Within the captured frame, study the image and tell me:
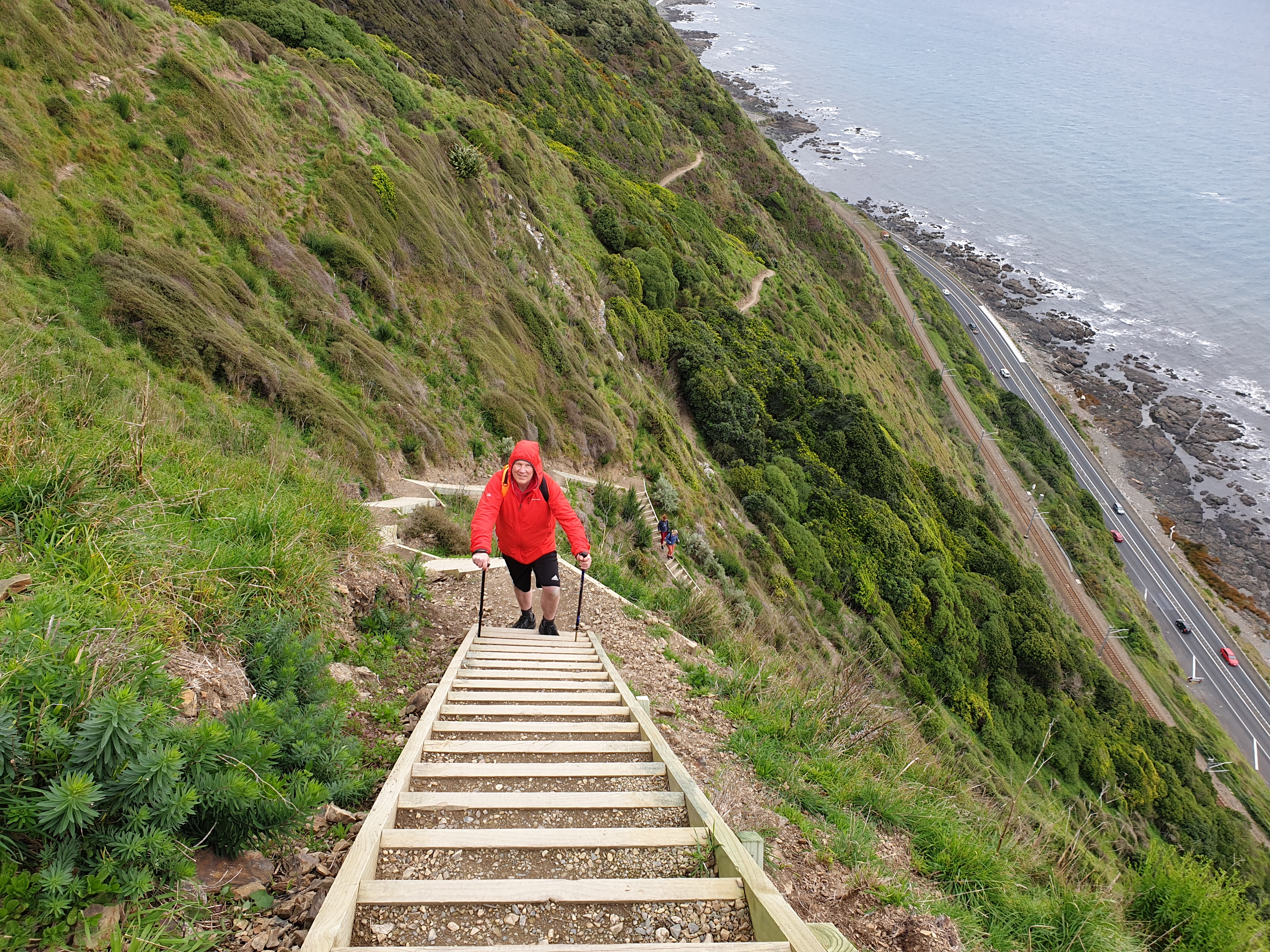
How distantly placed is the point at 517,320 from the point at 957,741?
18.5m

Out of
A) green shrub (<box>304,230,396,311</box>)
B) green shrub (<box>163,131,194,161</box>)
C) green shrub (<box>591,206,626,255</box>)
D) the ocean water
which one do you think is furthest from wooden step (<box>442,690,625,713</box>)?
the ocean water

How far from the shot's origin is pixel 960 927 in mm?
3672

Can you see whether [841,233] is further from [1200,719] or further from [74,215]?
[74,215]

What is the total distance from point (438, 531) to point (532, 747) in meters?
5.77

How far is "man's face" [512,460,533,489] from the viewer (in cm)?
566

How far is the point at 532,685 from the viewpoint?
5.08m

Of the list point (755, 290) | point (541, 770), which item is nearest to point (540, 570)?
point (541, 770)

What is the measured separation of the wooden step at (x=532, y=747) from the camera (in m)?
3.65

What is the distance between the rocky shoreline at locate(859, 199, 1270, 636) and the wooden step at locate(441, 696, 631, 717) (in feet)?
197

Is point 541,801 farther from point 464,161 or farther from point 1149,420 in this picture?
point 1149,420

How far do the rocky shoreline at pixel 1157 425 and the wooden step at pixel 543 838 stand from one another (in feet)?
200

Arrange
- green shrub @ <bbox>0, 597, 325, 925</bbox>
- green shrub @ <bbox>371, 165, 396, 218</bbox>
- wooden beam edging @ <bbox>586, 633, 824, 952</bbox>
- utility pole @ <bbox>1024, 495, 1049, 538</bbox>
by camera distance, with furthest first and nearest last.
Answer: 1. utility pole @ <bbox>1024, 495, 1049, 538</bbox>
2. green shrub @ <bbox>371, 165, 396, 218</bbox>
3. wooden beam edging @ <bbox>586, 633, 824, 952</bbox>
4. green shrub @ <bbox>0, 597, 325, 925</bbox>

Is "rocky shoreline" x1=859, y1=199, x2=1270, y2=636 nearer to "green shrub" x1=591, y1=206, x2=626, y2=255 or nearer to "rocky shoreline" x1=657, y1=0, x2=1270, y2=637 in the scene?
"rocky shoreline" x1=657, y1=0, x2=1270, y2=637

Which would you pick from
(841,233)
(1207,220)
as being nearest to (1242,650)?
(841,233)
